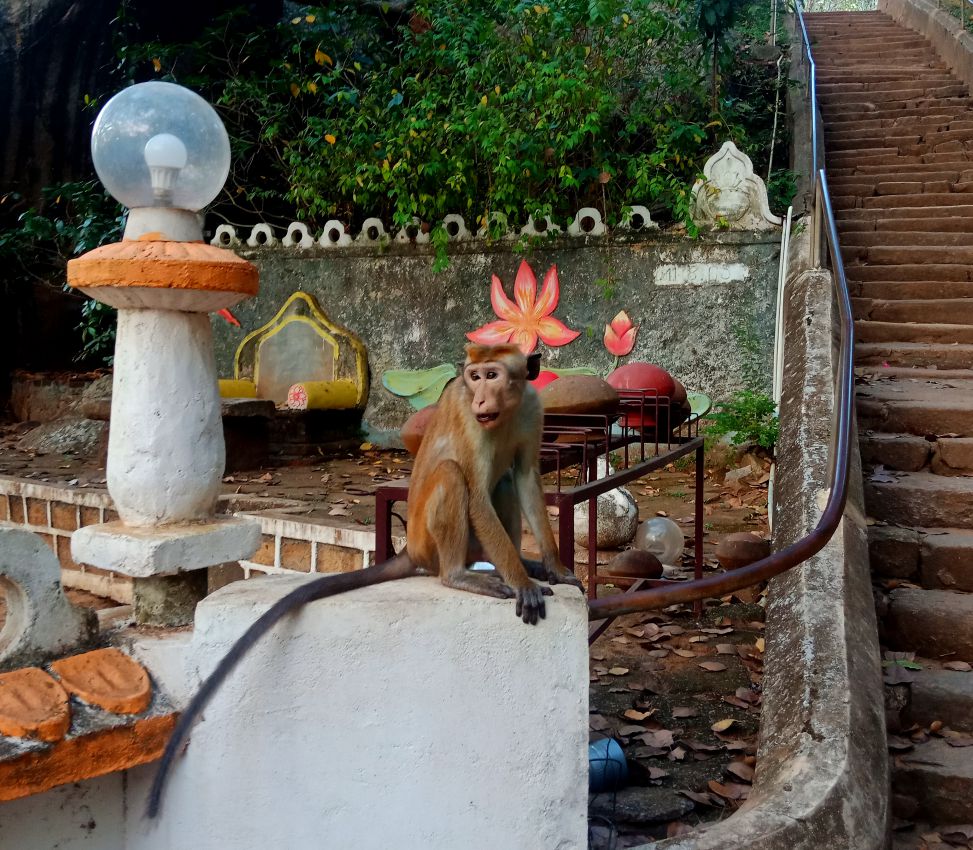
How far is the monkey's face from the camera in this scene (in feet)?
8.40

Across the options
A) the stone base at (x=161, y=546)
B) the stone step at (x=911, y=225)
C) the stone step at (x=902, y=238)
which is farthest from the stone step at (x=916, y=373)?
the stone base at (x=161, y=546)

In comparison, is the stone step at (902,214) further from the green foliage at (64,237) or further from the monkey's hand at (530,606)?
the green foliage at (64,237)

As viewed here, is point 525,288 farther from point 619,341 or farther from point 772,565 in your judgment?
point 772,565

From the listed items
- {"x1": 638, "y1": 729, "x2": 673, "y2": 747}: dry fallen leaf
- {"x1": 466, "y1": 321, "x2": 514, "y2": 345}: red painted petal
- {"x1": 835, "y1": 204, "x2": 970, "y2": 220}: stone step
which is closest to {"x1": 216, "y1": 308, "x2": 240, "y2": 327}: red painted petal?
{"x1": 466, "y1": 321, "x2": 514, "y2": 345}: red painted petal

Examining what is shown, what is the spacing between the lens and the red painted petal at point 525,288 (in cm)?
875

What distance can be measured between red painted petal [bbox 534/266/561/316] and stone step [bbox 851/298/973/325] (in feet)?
9.50

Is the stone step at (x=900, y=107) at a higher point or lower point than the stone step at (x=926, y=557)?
higher

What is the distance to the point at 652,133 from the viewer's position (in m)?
8.95

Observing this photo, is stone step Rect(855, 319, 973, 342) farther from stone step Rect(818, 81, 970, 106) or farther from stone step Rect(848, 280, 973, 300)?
stone step Rect(818, 81, 970, 106)

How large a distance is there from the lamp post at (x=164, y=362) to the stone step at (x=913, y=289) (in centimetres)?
520

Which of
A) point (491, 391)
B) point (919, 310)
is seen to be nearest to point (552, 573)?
point (491, 391)

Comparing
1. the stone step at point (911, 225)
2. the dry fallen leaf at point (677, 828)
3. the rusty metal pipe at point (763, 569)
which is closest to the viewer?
the rusty metal pipe at point (763, 569)

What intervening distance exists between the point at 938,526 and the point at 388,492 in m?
2.26

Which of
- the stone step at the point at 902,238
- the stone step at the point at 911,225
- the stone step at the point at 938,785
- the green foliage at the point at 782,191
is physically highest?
the green foliage at the point at 782,191
